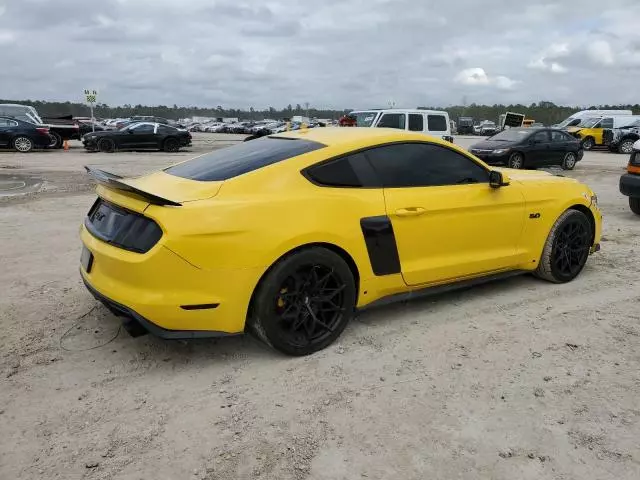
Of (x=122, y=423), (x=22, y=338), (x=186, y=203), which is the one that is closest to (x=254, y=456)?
(x=122, y=423)

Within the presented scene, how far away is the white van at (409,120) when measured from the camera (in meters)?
15.7

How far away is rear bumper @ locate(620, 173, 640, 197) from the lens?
7.59 metres

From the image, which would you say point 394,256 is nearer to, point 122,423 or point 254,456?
point 254,456

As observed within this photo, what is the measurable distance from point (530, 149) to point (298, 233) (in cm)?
1410

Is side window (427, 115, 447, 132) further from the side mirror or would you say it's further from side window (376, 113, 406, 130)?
the side mirror

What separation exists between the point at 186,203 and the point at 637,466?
103 inches

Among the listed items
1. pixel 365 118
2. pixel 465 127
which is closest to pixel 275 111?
pixel 465 127

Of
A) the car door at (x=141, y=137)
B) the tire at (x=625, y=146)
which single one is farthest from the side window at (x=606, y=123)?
the car door at (x=141, y=137)

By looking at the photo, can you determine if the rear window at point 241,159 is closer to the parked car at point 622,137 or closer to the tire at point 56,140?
the tire at point 56,140

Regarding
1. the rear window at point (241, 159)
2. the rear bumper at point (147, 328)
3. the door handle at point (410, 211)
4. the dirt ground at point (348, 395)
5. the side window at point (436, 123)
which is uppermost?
the side window at point (436, 123)

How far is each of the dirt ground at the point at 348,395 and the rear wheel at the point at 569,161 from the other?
13.2m

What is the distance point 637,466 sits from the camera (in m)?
2.45

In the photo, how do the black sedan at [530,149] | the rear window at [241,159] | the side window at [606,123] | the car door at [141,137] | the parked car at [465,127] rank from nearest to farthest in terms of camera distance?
the rear window at [241,159], the black sedan at [530,149], the car door at [141,137], the side window at [606,123], the parked car at [465,127]

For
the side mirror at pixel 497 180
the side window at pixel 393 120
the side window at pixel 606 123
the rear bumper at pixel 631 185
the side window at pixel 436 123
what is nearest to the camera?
the side mirror at pixel 497 180
